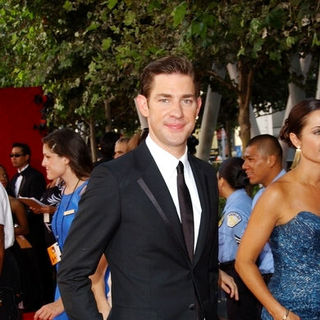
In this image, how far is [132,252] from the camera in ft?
8.39

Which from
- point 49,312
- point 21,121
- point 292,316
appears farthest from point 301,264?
point 21,121

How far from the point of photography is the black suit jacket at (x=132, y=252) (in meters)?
2.55

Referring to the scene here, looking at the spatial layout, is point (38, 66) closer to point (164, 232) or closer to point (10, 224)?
point (10, 224)

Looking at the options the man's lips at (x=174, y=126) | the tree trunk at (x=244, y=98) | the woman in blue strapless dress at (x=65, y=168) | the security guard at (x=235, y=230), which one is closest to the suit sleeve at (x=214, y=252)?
the man's lips at (x=174, y=126)

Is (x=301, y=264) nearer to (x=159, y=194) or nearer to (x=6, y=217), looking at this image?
(x=159, y=194)

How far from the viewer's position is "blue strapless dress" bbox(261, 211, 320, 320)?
3504 millimetres

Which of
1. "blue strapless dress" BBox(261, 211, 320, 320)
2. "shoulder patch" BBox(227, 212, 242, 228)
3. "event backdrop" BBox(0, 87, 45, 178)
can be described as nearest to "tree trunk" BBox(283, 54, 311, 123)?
"event backdrop" BBox(0, 87, 45, 178)

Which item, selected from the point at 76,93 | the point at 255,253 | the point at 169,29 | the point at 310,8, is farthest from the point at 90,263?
the point at 76,93

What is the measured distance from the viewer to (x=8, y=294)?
4.62m

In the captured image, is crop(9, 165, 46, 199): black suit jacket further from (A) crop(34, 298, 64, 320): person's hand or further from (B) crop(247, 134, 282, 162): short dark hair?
(A) crop(34, 298, 64, 320): person's hand

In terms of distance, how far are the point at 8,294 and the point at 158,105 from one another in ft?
8.05

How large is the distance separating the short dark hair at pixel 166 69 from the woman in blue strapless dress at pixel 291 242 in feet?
3.28

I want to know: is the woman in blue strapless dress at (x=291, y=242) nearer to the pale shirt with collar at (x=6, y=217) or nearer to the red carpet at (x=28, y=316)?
the pale shirt with collar at (x=6, y=217)

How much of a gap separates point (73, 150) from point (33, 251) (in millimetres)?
4199
